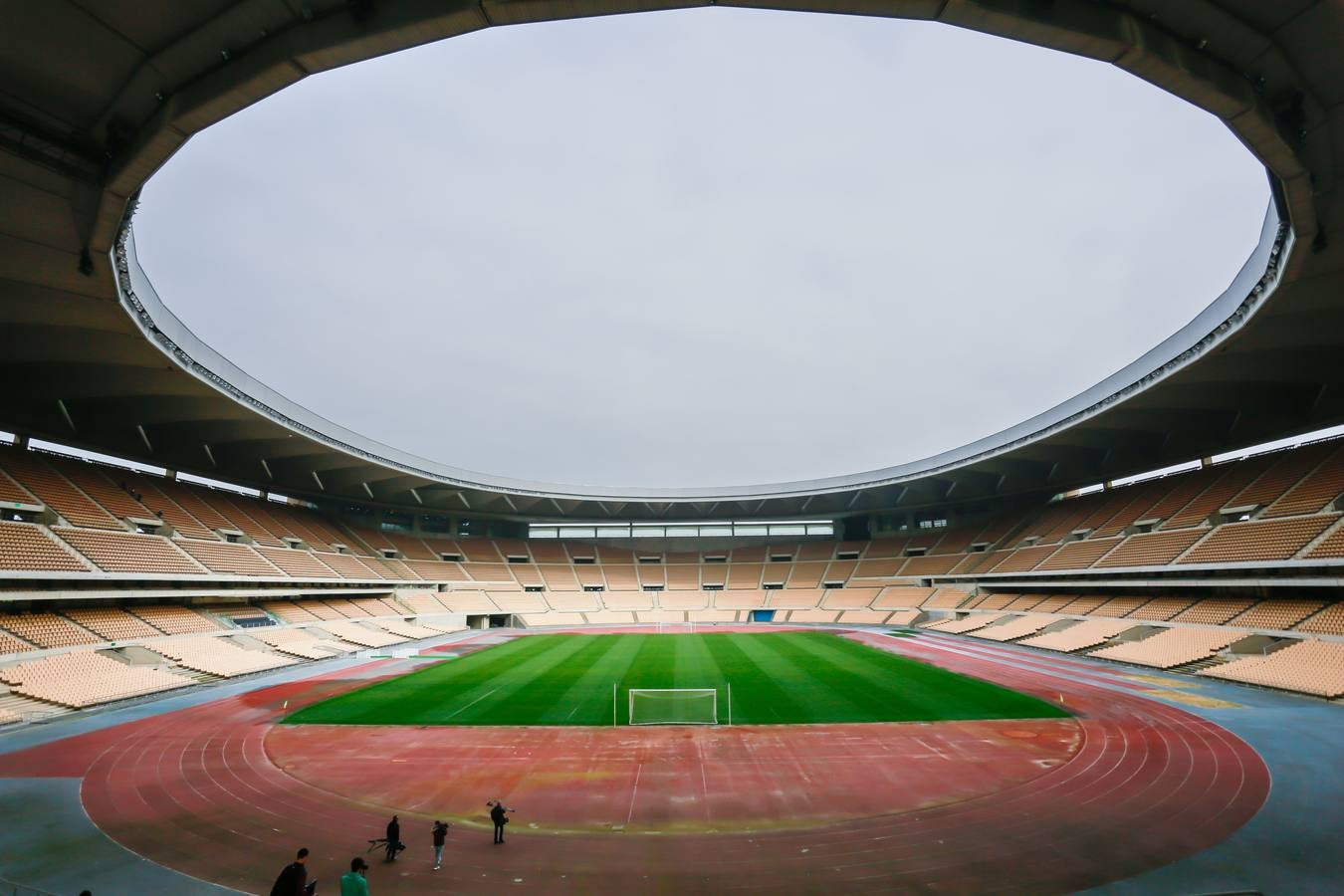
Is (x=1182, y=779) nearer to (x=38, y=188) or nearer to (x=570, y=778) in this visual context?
(x=570, y=778)

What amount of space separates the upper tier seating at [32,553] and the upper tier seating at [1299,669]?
1816 inches

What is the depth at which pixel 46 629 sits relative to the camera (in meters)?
24.0

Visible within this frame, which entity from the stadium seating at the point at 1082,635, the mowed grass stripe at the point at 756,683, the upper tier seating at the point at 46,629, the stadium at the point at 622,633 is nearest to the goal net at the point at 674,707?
the stadium at the point at 622,633

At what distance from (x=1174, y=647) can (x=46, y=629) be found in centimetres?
4759

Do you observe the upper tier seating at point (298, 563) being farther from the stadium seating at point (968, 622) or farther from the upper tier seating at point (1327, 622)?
the upper tier seating at point (1327, 622)

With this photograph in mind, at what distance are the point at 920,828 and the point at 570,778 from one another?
8003 millimetres

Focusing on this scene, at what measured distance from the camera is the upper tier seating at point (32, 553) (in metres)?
23.0

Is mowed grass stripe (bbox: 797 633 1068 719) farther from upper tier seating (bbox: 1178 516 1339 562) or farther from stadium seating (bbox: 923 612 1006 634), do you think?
stadium seating (bbox: 923 612 1006 634)

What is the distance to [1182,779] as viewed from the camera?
14.0 metres

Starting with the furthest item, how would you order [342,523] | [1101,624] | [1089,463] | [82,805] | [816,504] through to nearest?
[816,504], [342,523], [1089,463], [1101,624], [82,805]

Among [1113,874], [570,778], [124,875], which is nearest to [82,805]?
[124,875]

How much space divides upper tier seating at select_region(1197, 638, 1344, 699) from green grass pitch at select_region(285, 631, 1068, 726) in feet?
28.5

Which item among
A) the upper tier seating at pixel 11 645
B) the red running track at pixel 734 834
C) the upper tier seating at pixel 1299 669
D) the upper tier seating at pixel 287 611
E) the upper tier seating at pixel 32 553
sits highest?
the upper tier seating at pixel 32 553

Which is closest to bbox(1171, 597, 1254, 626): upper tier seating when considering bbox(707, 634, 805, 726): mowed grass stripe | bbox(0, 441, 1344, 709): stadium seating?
bbox(0, 441, 1344, 709): stadium seating
